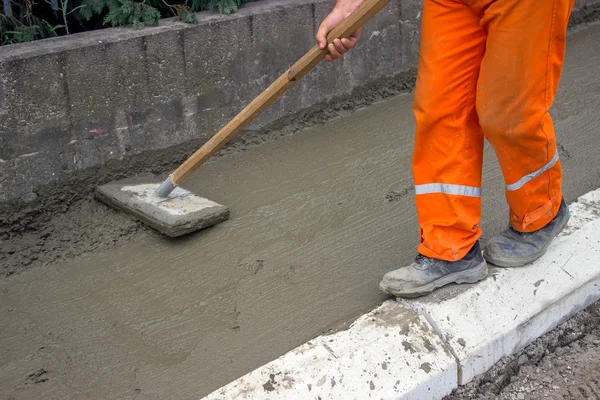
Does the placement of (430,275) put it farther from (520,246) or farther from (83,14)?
(83,14)

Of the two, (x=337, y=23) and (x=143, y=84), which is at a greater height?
(x=337, y=23)

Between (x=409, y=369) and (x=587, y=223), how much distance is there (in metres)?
1.14

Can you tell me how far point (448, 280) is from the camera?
2752mm

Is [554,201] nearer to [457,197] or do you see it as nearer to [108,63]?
[457,197]

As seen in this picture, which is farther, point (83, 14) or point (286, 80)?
point (83, 14)

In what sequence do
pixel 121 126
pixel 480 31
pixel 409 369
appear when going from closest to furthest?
pixel 409 369, pixel 480 31, pixel 121 126

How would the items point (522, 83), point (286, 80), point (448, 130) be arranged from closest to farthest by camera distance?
point (522, 83), point (448, 130), point (286, 80)

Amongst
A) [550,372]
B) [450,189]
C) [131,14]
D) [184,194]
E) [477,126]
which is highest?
[131,14]

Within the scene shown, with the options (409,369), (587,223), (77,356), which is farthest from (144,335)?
(587,223)

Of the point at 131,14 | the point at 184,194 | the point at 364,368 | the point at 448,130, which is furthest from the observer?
the point at 131,14

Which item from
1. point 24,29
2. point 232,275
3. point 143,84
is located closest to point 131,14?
point 143,84

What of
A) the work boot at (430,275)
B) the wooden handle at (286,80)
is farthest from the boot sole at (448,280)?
the wooden handle at (286,80)

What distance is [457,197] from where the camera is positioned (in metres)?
2.69

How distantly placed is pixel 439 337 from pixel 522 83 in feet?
2.85
